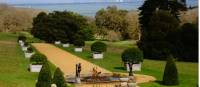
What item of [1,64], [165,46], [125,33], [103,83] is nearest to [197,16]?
[103,83]

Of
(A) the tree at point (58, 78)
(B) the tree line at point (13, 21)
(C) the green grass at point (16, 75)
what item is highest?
(A) the tree at point (58, 78)

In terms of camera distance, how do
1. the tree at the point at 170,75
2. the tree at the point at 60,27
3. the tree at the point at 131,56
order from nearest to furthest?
1. the tree at the point at 170,75
2. the tree at the point at 131,56
3. the tree at the point at 60,27

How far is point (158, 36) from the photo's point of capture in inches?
1542

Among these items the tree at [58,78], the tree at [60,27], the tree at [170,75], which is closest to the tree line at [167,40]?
the tree at [170,75]

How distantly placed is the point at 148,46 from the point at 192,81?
15554mm

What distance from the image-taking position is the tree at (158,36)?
38.2 m

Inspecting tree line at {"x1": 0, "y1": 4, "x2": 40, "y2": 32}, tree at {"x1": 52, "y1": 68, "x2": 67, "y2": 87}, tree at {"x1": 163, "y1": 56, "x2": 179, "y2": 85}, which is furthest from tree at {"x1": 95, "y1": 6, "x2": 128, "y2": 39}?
tree at {"x1": 52, "y1": 68, "x2": 67, "y2": 87}

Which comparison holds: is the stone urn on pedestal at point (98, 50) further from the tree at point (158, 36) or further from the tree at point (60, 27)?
the tree at point (60, 27)

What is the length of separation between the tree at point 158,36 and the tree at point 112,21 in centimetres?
3094

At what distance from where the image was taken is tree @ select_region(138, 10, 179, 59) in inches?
1502

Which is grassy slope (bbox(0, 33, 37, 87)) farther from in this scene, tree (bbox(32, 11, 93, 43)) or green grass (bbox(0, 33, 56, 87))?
tree (bbox(32, 11, 93, 43))

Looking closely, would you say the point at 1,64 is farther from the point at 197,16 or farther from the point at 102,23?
the point at 102,23

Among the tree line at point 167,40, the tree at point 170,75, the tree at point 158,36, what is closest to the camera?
the tree at point 170,75

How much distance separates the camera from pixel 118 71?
27312 millimetres
